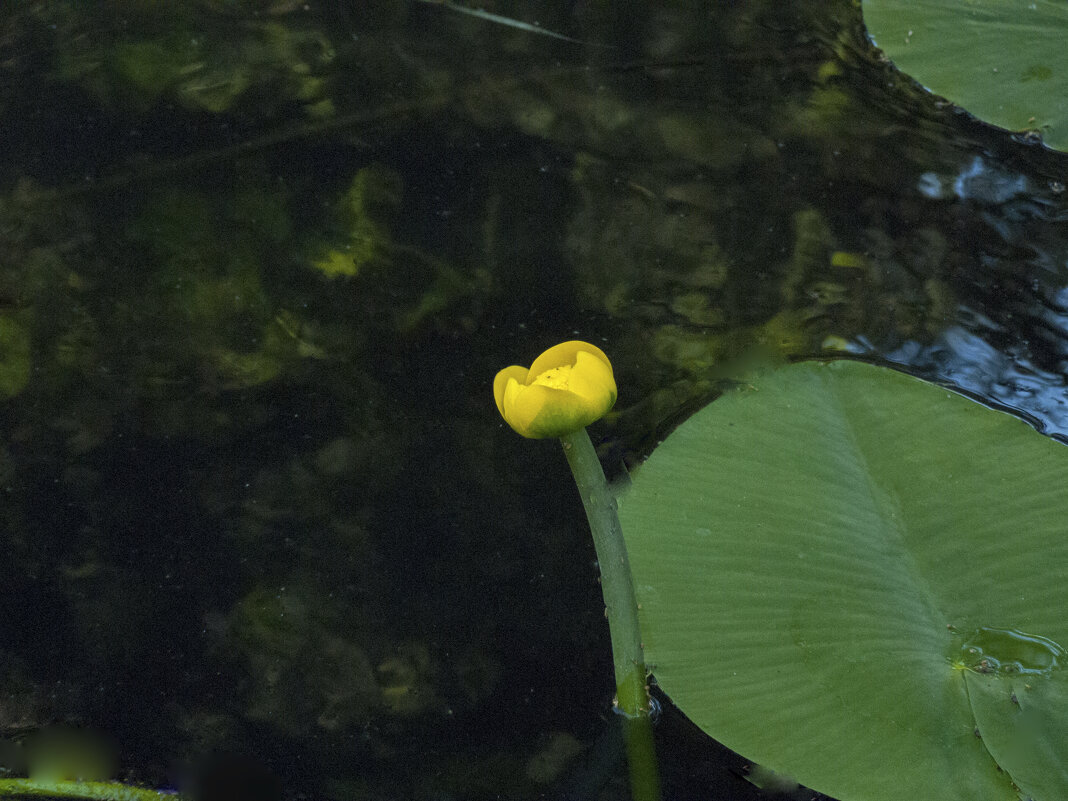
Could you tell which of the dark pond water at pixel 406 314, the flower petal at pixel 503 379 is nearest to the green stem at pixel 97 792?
the dark pond water at pixel 406 314

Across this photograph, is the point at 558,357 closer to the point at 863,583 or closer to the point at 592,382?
the point at 592,382

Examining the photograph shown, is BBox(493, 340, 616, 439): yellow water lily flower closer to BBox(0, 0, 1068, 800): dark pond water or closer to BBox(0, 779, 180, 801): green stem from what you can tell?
BBox(0, 0, 1068, 800): dark pond water

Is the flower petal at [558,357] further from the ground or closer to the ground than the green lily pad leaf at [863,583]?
further from the ground

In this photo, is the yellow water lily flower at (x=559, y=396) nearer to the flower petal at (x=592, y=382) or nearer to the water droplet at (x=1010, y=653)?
the flower petal at (x=592, y=382)

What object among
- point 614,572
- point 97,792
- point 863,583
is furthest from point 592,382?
point 97,792

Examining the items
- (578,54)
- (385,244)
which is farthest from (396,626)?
(578,54)

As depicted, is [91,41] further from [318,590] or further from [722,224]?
[722,224]

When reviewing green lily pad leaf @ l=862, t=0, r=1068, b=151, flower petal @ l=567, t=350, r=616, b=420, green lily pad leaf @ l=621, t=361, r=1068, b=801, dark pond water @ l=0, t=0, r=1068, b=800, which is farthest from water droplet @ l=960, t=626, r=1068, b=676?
green lily pad leaf @ l=862, t=0, r=1068, b=151

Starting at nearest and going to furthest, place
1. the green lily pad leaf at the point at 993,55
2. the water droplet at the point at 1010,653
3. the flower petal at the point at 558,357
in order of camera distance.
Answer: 1. the water droplet at the point at 1010,653
2. the flower petal at the point at 558,357
3. the green lily pad leaf at the point at 993,55

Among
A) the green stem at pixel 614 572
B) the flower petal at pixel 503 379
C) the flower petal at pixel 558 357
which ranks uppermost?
the flower petal at pixel 558 357
